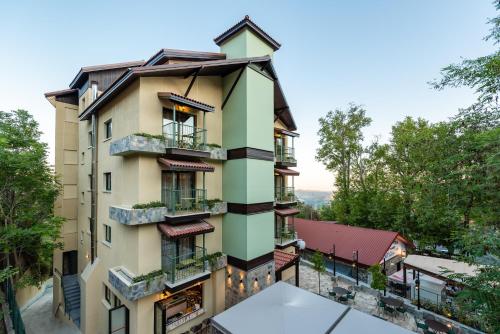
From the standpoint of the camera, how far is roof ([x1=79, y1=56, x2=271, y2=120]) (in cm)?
937

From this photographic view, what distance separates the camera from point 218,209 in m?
11.7

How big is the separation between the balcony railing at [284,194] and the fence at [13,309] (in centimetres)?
1652

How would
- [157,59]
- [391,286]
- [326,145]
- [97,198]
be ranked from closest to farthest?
[157,59], [97,198], [391,286], [326,145]

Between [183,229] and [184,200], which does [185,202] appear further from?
[183,229]

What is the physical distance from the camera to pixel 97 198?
13172mm

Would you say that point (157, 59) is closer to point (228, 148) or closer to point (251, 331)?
point (228, 148)

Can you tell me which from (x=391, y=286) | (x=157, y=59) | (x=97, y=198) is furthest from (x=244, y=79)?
(x=391, y=286)

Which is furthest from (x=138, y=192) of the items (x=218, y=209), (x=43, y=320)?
(x=43, y=320)

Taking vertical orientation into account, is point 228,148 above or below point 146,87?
below

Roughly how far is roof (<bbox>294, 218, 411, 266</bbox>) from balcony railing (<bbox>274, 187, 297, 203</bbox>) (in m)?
6.55

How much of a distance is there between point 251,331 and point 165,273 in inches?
227

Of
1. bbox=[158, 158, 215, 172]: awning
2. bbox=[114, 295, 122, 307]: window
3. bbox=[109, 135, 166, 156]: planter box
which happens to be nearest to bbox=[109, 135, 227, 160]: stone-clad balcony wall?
bbox=[109, 135, 166, 156]: planter box

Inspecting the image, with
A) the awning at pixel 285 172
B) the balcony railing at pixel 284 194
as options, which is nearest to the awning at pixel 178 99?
the awning at pixel 285 172

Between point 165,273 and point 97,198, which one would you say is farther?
point 97,198
